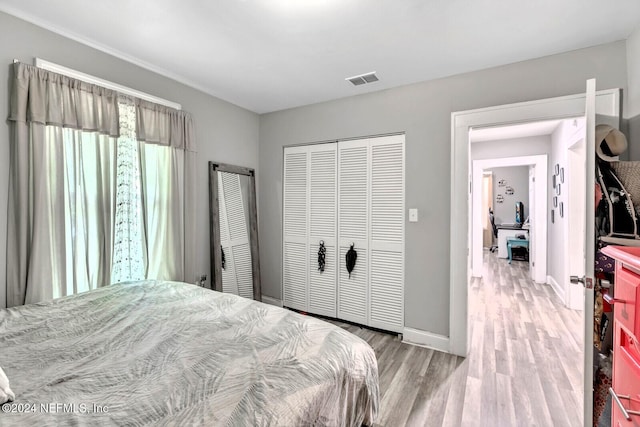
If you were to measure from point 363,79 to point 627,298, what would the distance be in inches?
95.6

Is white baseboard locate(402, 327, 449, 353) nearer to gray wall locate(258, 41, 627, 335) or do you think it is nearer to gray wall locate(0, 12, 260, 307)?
gray wall locate(258, 41, 627, 335)

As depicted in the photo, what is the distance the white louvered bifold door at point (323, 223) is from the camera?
3.37 meters

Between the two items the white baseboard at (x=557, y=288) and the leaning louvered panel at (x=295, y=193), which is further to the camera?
the white baseboard at (x=557, y=288)

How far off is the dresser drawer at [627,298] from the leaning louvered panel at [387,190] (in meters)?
1.83

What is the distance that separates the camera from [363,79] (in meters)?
2.76

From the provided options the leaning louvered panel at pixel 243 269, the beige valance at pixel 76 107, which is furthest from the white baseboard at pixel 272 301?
the beige valance at pixel 76 107

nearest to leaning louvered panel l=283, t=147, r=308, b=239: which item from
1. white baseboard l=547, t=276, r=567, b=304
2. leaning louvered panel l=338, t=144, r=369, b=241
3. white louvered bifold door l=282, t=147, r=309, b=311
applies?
white louvered bifold door l=282, t=147, r=309, b=311

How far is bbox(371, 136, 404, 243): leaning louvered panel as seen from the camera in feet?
9.68

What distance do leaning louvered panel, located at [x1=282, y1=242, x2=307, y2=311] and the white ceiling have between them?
1963 millimetres

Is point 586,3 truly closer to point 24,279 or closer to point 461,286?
point 461,286

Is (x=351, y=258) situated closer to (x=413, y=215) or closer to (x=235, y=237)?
(x=413, y=215)

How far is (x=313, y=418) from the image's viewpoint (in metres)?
1.09

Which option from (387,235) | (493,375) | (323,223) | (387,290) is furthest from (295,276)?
(493,375)

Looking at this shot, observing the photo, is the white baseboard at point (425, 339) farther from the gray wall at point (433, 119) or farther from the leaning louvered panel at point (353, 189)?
the leaning louvered panel at point (353, 189)
